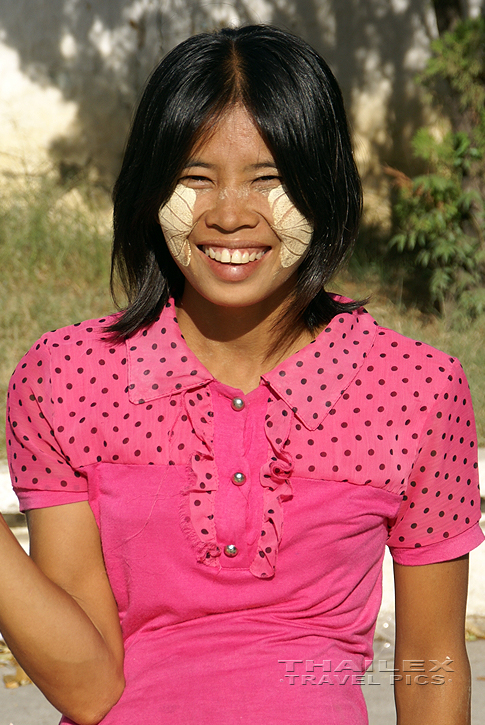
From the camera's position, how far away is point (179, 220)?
1720 mm

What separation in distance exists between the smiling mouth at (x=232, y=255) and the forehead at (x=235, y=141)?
0.56 feet

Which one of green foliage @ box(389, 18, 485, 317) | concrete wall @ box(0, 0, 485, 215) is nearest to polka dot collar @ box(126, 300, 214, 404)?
green foliage @ box(389, 18, 485, 317)

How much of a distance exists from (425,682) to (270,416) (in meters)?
0.61

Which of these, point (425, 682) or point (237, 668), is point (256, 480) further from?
point (425, 682)

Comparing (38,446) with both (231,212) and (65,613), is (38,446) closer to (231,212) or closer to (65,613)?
(65,613)

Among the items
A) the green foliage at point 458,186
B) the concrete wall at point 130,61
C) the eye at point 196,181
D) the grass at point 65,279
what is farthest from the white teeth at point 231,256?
the concrete wall at point 130,61

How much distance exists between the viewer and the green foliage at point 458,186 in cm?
452

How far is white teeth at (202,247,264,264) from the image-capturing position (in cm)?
169

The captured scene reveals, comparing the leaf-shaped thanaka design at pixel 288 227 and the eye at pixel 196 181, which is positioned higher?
the eye at pixel 196 181

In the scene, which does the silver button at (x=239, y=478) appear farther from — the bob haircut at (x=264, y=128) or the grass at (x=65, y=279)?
the grass at (x=65, y=279)

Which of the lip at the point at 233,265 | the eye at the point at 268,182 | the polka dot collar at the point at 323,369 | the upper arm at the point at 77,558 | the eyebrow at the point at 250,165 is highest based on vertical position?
the eyebrow at the point at 250,165

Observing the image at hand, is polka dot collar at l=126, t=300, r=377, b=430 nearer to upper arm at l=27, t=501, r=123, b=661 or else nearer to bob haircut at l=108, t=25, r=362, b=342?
bob haircut at l=108, t=25, r=362, b=342

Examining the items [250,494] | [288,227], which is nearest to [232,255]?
[288,227]

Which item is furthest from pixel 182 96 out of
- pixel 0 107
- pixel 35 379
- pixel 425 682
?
pixel 0 107
